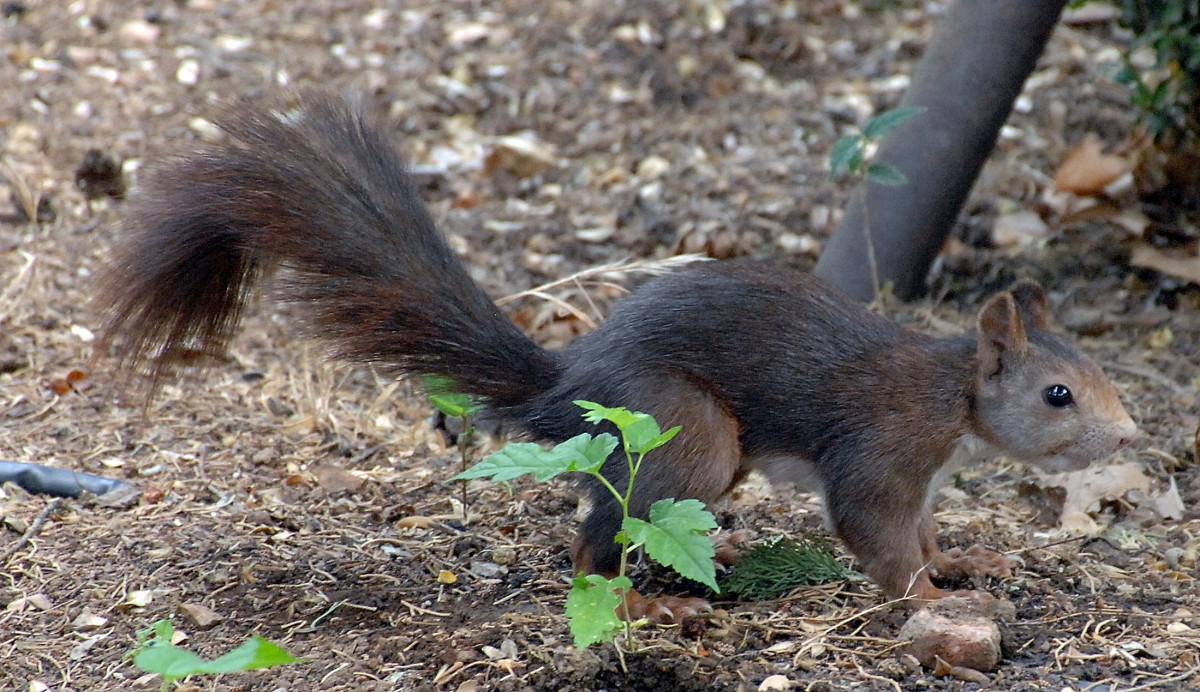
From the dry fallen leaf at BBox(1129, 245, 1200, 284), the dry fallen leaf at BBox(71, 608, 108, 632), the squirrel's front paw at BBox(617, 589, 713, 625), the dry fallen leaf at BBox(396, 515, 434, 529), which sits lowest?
the dry fallen leaf at BBox(396, 515, 434, 529)

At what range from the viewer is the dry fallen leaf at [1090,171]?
545 cm

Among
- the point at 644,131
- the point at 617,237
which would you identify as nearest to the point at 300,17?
the point at 644,131

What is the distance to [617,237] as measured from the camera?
5598mm

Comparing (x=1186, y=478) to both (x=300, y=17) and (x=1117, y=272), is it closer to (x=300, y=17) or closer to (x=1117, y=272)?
(x=1117, y=272)

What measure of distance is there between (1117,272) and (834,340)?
2491 mm

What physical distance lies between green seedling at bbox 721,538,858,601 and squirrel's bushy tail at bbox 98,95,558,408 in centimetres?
77

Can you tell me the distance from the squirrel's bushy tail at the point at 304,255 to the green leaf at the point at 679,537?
76cm

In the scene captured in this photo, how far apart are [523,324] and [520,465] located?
236cm

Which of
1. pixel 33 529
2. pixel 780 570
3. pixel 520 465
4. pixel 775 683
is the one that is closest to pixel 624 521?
pixel 520 465

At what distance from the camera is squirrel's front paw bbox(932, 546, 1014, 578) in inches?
132

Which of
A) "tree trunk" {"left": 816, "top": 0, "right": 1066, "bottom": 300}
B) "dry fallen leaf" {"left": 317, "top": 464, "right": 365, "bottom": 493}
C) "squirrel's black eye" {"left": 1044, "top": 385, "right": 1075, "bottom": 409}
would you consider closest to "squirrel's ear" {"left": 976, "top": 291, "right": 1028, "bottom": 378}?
"squirrel's black eye" {"left": 1044, "top": 385, "right": 1075, "bottom": 409}

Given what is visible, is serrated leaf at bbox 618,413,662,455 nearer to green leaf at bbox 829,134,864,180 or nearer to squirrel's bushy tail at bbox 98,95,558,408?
squirrel's bushy tail at bbox 98,95,558,408

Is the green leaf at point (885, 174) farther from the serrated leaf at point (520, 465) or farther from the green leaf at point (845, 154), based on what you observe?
the serrated leaf at point (520, 465)

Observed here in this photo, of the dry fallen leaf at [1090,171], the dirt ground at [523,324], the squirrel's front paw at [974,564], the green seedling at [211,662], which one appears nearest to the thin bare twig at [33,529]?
the dirt ground at [523,324]
